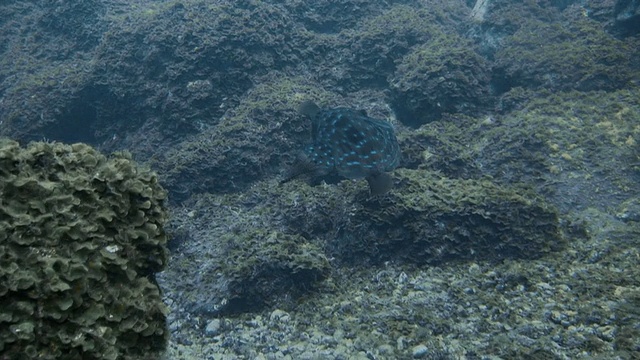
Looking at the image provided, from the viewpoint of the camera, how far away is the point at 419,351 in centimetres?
412

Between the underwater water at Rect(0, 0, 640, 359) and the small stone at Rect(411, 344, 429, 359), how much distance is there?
140 mm

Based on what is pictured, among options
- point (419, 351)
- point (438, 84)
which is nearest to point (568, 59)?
point (438, 84)

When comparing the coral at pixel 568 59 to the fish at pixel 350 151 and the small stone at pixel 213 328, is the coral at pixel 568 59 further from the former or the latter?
the small stone at pixel 213 328

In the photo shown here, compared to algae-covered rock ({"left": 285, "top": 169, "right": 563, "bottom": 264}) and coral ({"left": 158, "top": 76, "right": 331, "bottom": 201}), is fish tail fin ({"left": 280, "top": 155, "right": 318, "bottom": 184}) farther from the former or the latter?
coral ({"left": 158, "top": 76, "right": 331, "bottom": 201})

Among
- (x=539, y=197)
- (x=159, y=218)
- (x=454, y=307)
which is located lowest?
(x=454, y=307)

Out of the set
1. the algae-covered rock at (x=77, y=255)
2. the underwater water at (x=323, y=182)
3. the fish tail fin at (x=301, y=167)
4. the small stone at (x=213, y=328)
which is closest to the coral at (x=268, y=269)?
the underwater water at (x=323, y=182)

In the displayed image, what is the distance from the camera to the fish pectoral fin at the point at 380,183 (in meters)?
5.46

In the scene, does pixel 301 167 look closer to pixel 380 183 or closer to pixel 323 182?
pixel 380 183

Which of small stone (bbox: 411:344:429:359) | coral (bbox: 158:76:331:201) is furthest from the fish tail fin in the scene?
small stone (bbox: 411:344:429:359)

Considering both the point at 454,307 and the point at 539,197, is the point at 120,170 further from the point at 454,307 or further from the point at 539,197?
the point at 539,197

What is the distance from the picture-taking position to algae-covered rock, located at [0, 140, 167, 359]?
2023 millimetres

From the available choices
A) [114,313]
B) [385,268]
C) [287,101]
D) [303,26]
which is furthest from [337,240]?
[303,26]

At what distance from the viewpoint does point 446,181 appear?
243 inches

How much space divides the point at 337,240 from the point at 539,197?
10.2 feet
